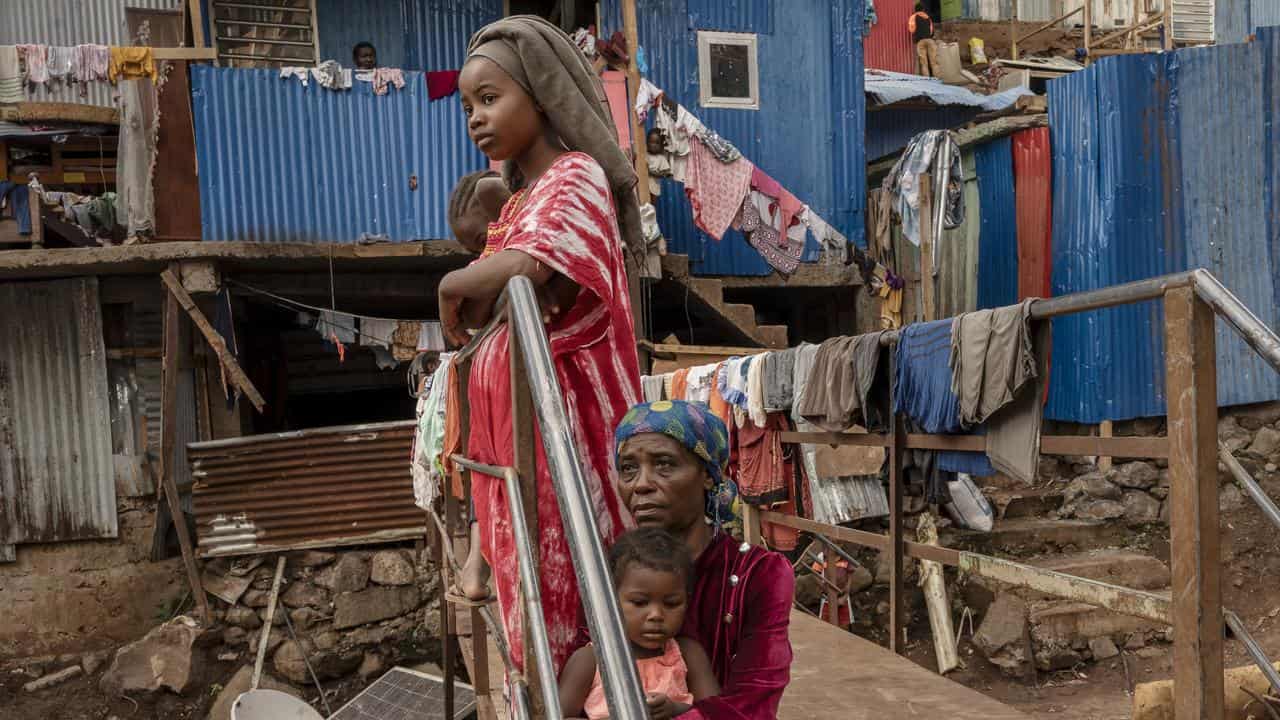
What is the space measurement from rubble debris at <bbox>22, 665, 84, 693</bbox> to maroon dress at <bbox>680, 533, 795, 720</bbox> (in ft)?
31.8

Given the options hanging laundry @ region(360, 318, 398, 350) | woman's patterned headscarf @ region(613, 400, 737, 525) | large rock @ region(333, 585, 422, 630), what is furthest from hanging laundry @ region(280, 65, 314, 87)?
woman's patterned headscarf @ region(613, 400, 737, 525)

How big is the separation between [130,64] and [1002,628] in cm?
925

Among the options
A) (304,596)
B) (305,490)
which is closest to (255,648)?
(304,596)

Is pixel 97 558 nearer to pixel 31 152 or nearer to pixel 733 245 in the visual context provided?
pixel 31 152

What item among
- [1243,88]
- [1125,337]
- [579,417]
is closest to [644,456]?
[579,417]

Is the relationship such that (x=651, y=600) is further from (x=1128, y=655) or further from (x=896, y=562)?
(x=1128, y=655)

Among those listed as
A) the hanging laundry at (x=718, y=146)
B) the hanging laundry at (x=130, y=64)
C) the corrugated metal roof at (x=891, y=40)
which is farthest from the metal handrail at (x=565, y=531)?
the corrugated metal roof at (x=891, y=40)

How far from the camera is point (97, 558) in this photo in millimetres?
10031

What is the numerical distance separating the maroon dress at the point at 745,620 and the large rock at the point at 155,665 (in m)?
8.81

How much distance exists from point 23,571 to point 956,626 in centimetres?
939

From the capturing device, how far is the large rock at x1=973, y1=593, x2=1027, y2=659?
8.16m

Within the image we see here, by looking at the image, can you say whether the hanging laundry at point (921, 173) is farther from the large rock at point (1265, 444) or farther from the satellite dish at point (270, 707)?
the satellite dish at point (270, 707)

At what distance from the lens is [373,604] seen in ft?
33.0

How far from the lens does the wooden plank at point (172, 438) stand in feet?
30.0
